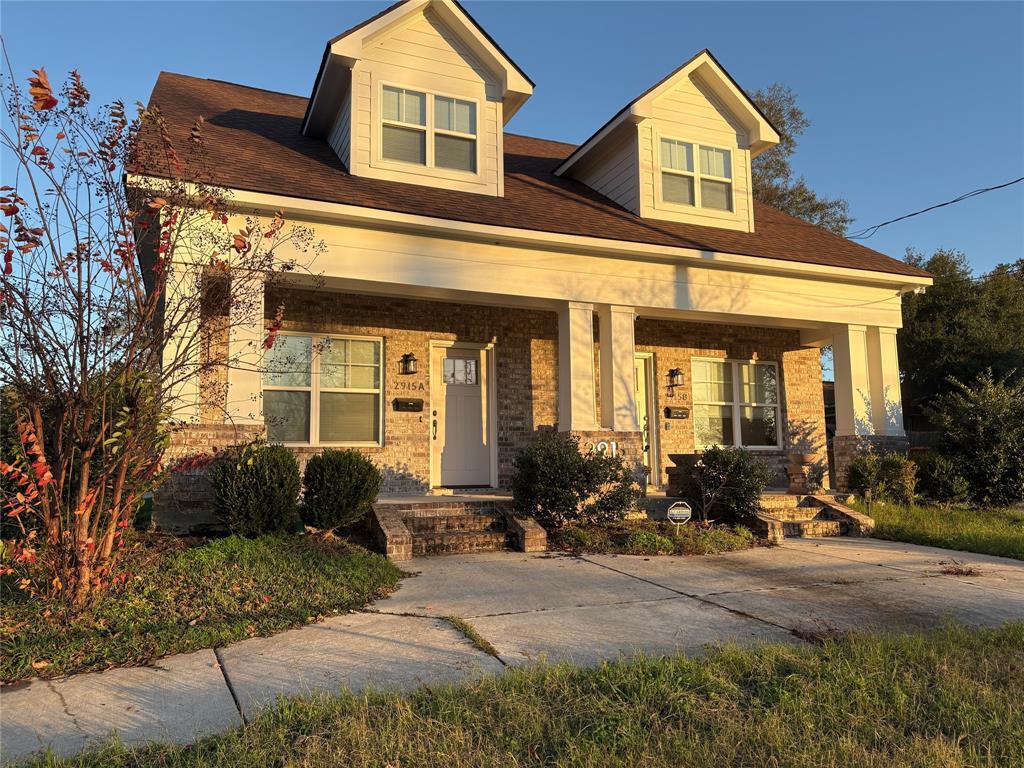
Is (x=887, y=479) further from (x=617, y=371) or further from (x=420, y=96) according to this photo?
(x=420, y=96)

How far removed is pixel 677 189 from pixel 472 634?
362 inches

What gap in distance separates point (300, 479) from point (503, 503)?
259 cm

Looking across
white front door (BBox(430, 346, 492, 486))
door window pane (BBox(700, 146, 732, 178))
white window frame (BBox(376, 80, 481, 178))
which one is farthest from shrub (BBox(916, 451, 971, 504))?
white window frame (BBox(376, 80, 481, 178))

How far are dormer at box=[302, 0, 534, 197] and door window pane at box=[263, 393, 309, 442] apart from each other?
3276mm

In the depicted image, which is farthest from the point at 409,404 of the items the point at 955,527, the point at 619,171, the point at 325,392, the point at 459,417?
the point at 955,527

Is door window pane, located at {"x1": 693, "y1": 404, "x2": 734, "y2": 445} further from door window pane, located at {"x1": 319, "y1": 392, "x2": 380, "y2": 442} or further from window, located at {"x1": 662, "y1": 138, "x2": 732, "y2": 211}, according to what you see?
door window pane, located at {"x1": 319, "y1": 392, "x2": 380, "y2": 442}

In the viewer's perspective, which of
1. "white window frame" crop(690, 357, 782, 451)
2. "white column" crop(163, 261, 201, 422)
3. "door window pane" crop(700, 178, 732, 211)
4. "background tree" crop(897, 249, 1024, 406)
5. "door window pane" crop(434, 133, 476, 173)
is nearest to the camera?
"white column" crop(163, 261, 201, 422)

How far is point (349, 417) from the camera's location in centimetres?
1008

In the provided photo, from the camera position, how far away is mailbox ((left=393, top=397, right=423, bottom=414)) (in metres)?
10.3

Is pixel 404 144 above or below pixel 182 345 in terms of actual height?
above

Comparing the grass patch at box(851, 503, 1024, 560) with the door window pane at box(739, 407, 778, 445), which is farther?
the door window pane at box(739, 407, 778, 445)

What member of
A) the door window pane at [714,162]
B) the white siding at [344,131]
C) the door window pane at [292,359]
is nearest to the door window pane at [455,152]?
the white siding at [344,131]

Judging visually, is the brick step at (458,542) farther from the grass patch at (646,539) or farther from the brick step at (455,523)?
the grass patch at (646,539)

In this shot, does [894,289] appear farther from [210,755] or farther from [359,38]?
[210,755]
